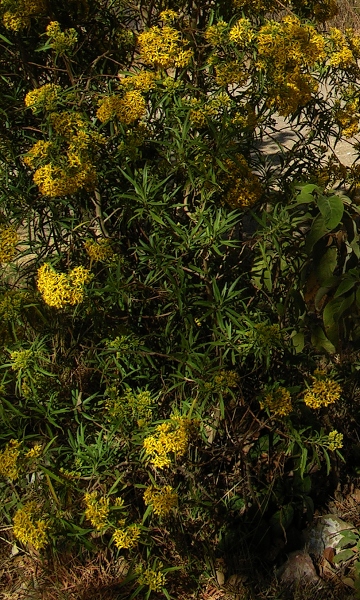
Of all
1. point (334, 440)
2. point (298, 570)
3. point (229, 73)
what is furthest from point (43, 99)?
point (298, 570)

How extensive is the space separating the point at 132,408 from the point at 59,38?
1.26 m

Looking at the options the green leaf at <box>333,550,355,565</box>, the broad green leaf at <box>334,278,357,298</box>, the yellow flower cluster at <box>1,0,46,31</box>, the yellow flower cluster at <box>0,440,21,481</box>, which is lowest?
the green leaf at <box>333,550,355,565</box>

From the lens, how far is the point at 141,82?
2385 mm

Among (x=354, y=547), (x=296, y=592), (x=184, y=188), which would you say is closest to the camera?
(x=184, y=188)

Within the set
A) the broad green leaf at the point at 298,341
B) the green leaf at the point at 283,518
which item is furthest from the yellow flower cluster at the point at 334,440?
the green leaf at the point at 283,518

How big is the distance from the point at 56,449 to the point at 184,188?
1.02m

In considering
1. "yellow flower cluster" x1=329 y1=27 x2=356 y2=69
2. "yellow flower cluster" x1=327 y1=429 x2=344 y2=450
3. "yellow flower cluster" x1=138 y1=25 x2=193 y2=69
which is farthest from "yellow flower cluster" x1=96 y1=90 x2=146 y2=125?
"yellow flower cluster" x1=327 y1=429 x2=344 y2=450

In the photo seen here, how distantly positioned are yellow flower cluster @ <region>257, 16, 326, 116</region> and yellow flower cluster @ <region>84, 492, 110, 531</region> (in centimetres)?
144

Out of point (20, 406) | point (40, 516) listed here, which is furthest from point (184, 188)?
point (40, 516)

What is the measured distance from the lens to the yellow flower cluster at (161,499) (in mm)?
2406

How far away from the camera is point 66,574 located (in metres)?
2.84

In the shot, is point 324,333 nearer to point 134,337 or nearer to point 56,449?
point 134,337

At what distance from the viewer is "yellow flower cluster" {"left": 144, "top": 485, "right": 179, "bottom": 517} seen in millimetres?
2406

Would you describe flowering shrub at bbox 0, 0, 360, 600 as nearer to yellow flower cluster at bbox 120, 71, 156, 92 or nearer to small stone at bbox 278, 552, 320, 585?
yellow flower cluster at bbox 120, 71, 156, 92
